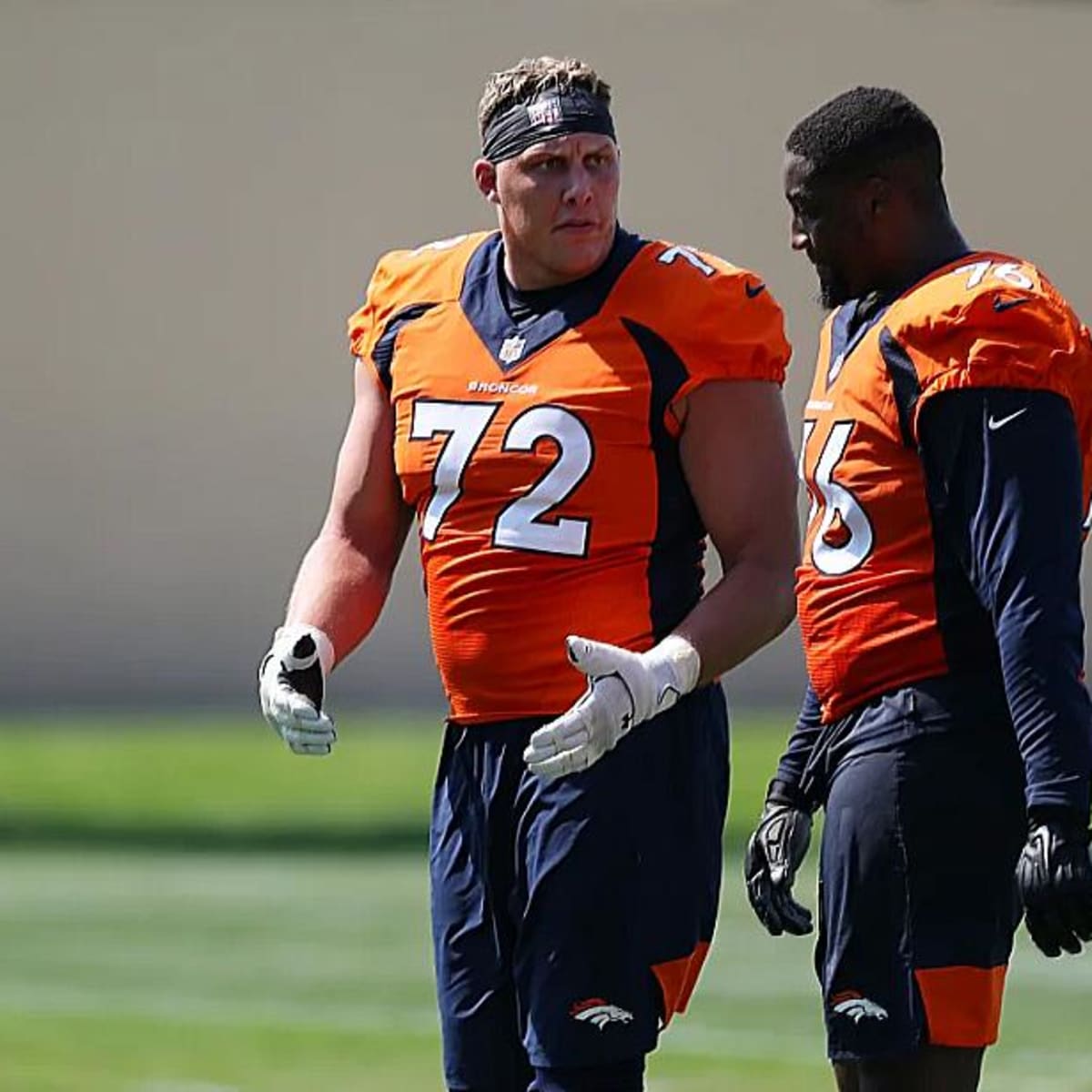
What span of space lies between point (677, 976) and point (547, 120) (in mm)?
1299

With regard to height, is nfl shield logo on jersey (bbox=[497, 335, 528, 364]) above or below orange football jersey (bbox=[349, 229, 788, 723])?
above

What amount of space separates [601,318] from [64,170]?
13.2 metres

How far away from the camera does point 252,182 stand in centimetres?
1650

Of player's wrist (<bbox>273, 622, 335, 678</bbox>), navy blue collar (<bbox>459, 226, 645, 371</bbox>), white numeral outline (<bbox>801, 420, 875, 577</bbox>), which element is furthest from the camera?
player's wrist (<bbox>273, 622, 335, 678</bbox>)

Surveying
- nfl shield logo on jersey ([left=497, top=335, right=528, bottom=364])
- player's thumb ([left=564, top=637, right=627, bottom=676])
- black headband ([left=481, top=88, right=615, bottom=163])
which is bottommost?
player's thumb ([left=564, top=637, right=627, bottom=676])

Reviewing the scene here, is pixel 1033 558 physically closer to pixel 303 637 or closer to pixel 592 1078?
pixel 592 1078

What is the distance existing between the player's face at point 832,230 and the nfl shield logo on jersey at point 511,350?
1.55 ft

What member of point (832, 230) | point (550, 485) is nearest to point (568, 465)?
point (550, 485)

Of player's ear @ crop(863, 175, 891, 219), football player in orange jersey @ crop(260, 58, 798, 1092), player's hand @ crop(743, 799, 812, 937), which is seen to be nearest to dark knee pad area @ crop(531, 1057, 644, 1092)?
football player in orange jersey @ crop(260, 58, 798, 1092)

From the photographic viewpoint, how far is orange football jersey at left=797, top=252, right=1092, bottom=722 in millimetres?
3436

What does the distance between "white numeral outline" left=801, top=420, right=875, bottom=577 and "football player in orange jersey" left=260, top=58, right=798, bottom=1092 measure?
203mm

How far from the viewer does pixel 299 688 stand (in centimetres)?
404

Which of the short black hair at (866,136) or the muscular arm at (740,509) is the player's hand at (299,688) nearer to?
the muscular arm at (740,509)

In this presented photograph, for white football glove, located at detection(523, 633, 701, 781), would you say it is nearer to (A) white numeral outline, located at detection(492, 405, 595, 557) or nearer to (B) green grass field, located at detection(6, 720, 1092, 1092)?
(A) white numeral outline, located at detection(492, 405, 595, 557)
